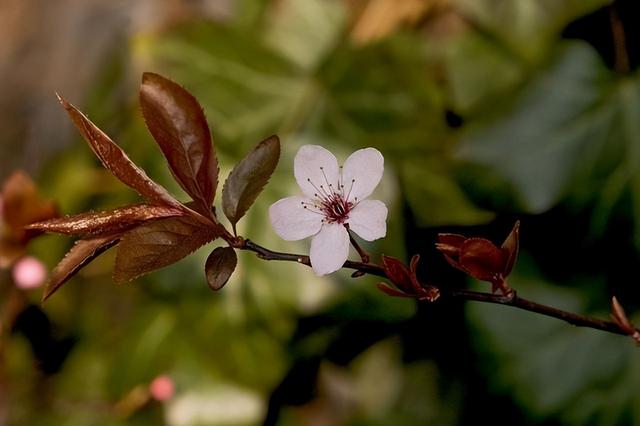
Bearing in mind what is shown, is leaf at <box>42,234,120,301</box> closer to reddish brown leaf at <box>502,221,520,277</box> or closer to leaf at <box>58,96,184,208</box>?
leaf at <box>58,96,184,208</box>

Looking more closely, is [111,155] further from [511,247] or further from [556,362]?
[556,362]

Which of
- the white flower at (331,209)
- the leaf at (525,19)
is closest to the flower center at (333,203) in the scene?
the white flower at (331,209)

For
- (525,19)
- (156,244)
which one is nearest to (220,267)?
(156,244)

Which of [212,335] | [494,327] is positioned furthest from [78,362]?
[494,327]

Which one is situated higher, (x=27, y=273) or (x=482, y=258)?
(x=482, y=258)

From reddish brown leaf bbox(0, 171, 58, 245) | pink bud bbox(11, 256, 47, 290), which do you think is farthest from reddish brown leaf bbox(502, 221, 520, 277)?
pink bud bbox(11, 256, 47, 290)

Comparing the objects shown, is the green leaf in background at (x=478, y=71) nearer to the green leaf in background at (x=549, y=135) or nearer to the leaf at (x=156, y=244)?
the green leaf in background at (x=549, y=135)

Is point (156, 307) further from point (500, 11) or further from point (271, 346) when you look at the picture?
point (500, 11)
